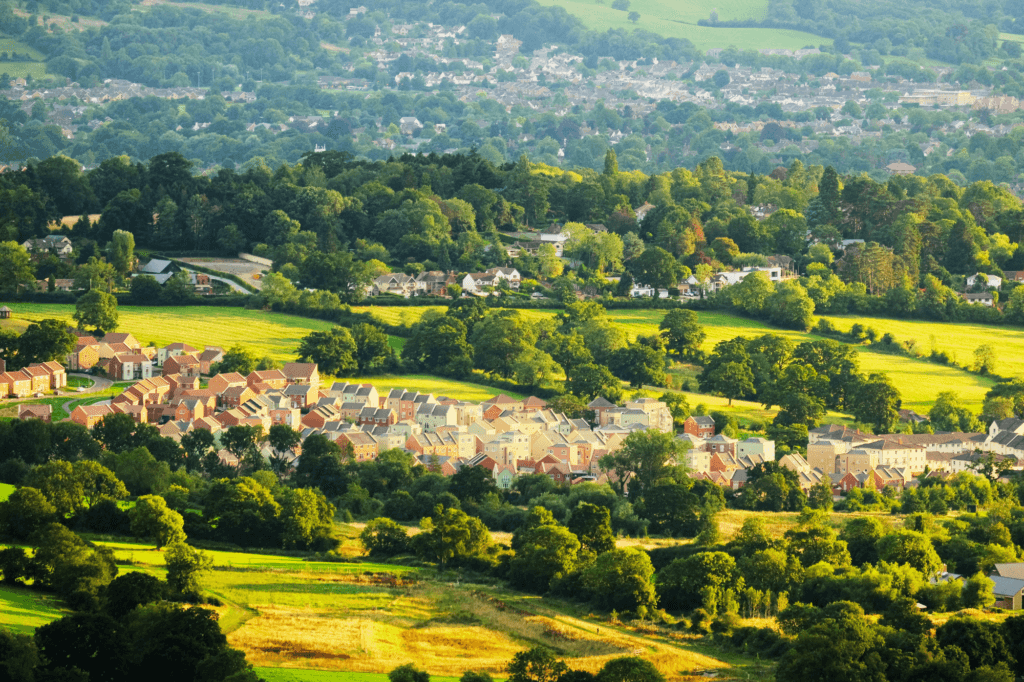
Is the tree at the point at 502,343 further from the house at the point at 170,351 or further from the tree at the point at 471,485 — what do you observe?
the tree at the point at 471,485

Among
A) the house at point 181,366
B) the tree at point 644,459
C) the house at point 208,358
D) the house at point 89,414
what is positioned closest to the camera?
the tree at point 644,459

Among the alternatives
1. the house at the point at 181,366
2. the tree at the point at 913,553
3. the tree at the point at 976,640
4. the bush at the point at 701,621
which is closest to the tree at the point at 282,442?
the house at the point at 181,366

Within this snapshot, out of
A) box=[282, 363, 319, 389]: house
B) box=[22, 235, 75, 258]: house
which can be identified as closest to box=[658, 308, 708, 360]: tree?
box=[282, 363, 319, 389]: house

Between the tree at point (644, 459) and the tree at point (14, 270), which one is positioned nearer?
the tree at point (644, 459)

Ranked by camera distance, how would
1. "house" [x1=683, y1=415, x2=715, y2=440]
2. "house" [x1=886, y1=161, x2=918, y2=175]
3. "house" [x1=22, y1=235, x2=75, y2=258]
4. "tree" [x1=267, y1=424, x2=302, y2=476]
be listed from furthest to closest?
1. "house" [x1=886, y1=161, x2=918, y2=175]
2. "house" [x1=22, y1=235, x2=75, y2=258]
3. "house" [x1=683, y1=415, x2=715, y2=440]
4. "tree" [x1=267, y1=424, x2=302, y2=476]

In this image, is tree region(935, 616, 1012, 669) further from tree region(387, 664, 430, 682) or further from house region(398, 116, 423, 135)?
house region(398, 116, 423, 135)

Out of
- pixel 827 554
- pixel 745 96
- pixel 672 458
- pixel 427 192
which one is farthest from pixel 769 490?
pixel 745 96
